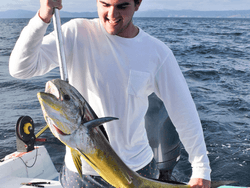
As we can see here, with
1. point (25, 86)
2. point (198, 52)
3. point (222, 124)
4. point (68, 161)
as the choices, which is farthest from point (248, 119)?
point (198, 52)

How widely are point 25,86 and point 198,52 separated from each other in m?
15.9

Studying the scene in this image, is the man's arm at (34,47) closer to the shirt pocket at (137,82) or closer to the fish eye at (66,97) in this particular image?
the fish eye at (66,97)

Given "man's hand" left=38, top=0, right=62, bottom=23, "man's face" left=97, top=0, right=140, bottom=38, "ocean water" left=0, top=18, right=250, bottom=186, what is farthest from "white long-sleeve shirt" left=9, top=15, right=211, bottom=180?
"ocean water" left=0, top=18, right=250, bottom=186

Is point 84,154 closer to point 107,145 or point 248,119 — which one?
point 107,145

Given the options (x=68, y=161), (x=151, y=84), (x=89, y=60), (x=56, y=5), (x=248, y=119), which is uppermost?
(x=56, y=5)

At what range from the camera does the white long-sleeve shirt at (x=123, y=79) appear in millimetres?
1812

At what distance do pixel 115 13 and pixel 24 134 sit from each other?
3.09 metres

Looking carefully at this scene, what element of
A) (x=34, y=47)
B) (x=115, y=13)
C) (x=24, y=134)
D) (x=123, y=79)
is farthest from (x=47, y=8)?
(x=24, y=134)

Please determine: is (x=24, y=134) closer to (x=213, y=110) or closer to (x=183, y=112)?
(x=183, y=112)

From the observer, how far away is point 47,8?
1339 millimetres

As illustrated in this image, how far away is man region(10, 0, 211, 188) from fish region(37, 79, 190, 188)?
1.36 ft

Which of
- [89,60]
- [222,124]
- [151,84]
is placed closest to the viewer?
[89,60]

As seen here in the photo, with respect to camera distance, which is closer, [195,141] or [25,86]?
[195,141]

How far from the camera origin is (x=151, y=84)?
1979 millimetres
